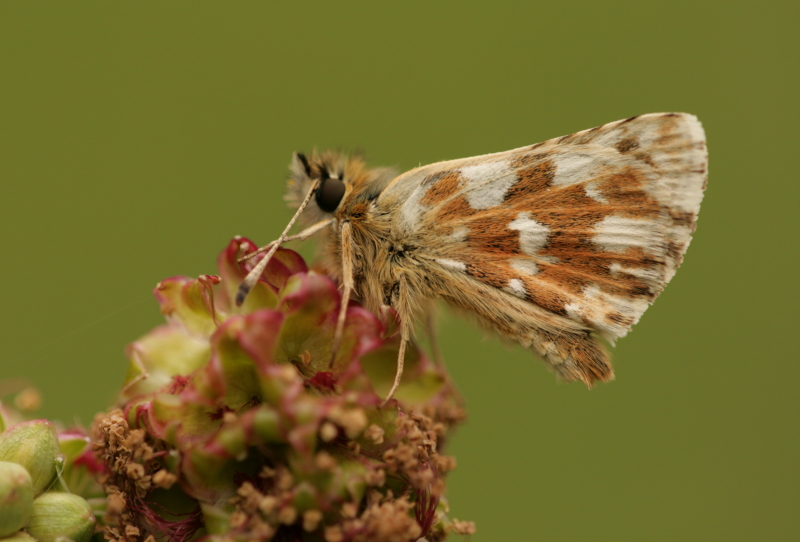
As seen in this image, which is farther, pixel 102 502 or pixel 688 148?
pixel 688 148

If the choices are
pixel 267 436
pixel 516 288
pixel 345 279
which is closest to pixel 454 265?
pixel 516 288

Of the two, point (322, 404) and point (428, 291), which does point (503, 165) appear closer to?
point (428, 291)

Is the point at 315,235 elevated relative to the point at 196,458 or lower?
elevated

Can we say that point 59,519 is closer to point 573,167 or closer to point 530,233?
point 530,233

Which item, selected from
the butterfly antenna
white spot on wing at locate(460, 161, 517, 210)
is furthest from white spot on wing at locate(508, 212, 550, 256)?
the butterfly antenna

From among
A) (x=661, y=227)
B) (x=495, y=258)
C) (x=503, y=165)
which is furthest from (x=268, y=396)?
(x=661, y=227)

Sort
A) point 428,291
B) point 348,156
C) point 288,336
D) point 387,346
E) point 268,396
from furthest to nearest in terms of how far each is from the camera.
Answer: point 348,156 → point 428,291 → point 387,346 → point 288,336 → point 268,396

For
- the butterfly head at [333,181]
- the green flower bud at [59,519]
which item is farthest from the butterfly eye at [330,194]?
the green flower bud at [59,519]

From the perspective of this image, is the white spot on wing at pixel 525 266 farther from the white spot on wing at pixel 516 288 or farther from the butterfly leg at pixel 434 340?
the butterfly leg at pixel 434 340
